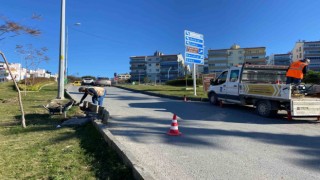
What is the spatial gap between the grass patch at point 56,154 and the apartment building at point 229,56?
117 metres

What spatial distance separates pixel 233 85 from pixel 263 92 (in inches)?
98.5

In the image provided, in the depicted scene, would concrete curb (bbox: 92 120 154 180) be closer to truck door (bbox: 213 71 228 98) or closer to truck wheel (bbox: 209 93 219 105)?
truck door (bbox: 213 71 228 98)

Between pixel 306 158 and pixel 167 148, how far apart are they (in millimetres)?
2710

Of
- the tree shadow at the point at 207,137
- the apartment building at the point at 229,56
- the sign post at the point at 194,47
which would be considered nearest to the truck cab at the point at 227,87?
the tree shadow at the point at 207,137

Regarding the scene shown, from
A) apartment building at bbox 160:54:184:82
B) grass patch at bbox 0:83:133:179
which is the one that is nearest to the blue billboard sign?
grass patch at bbox 0:83:133:179

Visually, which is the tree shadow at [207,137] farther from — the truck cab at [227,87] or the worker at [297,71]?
the truck cab at [227,87]

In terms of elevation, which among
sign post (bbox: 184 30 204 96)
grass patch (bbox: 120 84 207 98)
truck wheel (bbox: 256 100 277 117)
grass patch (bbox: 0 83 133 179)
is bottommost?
grass patch (bbox: 0 83 133 179)

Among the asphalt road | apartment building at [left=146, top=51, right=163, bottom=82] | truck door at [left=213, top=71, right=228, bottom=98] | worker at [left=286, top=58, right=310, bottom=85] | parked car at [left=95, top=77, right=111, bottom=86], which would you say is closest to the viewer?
the asphalt road

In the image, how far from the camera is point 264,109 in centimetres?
1182

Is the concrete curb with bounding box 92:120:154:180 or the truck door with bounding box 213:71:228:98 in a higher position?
the truck door with bounding box 213:71:228:98

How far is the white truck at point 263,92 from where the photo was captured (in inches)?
418

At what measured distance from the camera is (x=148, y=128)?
350 inches

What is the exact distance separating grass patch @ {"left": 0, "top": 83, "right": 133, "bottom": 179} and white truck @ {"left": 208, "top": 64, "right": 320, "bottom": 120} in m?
6.65

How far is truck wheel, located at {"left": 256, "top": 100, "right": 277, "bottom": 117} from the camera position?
11.6m
